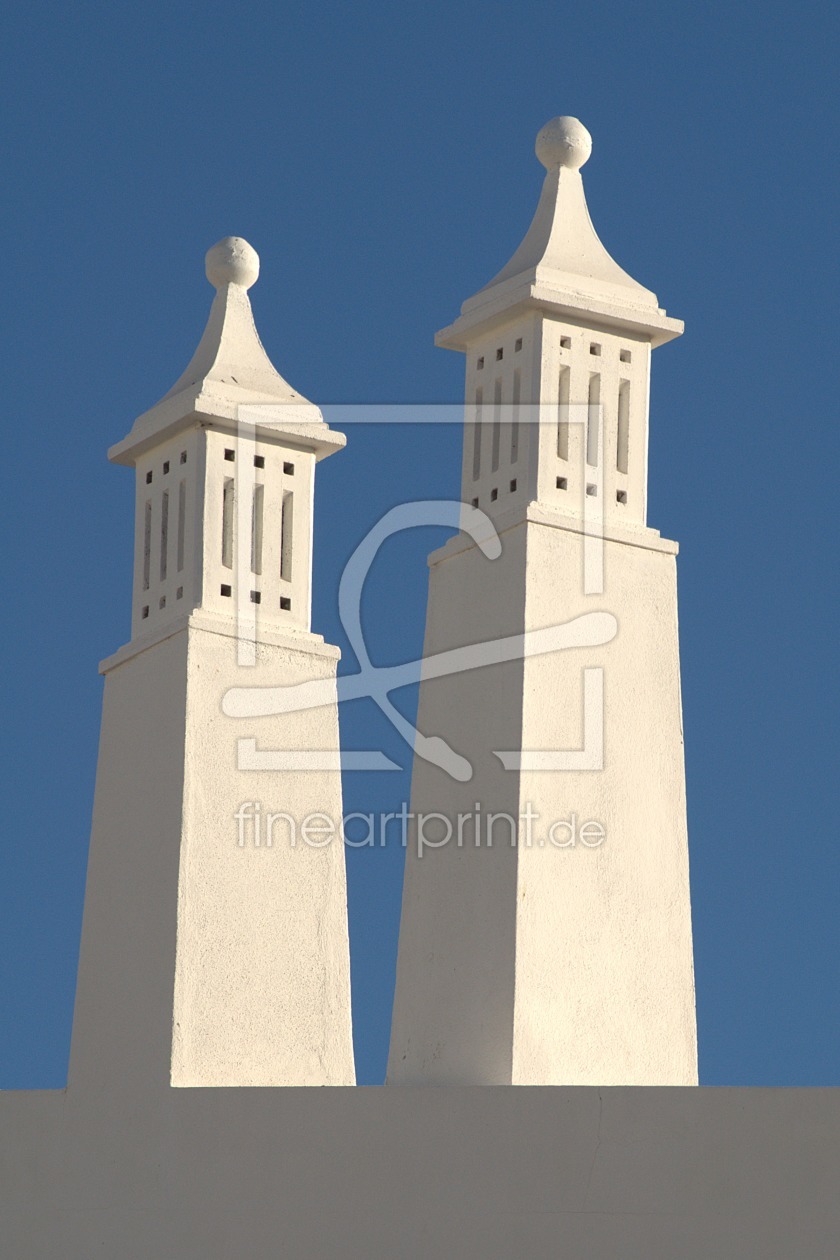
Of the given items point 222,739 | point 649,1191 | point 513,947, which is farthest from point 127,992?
point 649,1191

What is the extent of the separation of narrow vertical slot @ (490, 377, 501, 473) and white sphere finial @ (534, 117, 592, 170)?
1.35 metres

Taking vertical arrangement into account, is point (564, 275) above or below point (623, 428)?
above

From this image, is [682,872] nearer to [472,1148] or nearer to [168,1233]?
[472,1148]

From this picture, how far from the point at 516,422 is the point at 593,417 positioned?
0.44m

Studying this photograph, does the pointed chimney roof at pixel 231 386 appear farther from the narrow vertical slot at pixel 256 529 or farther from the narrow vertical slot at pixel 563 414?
the narrow vertical slot at pixel 563 414

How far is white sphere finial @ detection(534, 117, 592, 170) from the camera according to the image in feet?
50.3

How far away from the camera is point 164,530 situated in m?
16.2

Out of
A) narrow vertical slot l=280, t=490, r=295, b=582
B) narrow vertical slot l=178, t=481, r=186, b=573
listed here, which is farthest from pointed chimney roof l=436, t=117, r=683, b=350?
narrow vertical slot l=178, t=481, r=186, b=573

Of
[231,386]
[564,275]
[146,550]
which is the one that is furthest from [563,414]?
[146,550]

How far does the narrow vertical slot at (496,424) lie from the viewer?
49.1 ft

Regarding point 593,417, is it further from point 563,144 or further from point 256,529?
point 256,529

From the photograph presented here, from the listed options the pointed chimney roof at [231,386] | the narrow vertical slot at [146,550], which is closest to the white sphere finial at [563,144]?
the pointed chimney roof at [231,386]

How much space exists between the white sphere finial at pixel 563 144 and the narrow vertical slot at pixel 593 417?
1340 millimetres

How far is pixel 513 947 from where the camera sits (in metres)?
13.7
